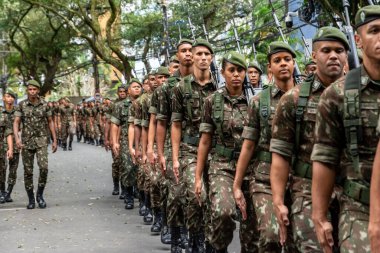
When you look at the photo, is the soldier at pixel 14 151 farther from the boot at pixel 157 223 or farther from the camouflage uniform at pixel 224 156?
the camouflage uniform at pixel 224 156

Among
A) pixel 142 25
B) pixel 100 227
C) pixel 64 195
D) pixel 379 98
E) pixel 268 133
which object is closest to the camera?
pixel 379 98

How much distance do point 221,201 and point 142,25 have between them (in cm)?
2307

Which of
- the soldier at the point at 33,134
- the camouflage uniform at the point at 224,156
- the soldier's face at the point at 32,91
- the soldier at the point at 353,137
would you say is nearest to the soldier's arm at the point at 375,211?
the soldier at the point at 353,137

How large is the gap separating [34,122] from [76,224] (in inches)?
99.8

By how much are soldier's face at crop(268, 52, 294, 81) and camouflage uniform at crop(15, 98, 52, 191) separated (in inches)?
261

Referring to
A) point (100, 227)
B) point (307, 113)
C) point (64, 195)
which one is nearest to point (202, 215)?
point (307, 113)

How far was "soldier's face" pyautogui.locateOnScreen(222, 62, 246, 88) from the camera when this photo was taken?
616 centimetres

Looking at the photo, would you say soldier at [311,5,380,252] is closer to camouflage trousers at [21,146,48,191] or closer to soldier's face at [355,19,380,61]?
soldier's face at [355,19,380,61]

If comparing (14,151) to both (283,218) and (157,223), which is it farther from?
(283,218)

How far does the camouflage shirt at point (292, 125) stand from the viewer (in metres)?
4.41

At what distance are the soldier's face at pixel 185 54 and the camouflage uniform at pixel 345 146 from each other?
405 centimetres

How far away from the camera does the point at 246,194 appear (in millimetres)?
5875

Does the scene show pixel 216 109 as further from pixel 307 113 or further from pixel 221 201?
pixel 307 113

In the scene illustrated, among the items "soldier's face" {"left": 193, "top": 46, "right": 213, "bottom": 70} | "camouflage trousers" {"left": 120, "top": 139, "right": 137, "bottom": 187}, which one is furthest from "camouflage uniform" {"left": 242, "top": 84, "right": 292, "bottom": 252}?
"camouflage trousers" {"left": 120, "top": 139, "right": 137, "bottom": 187}
